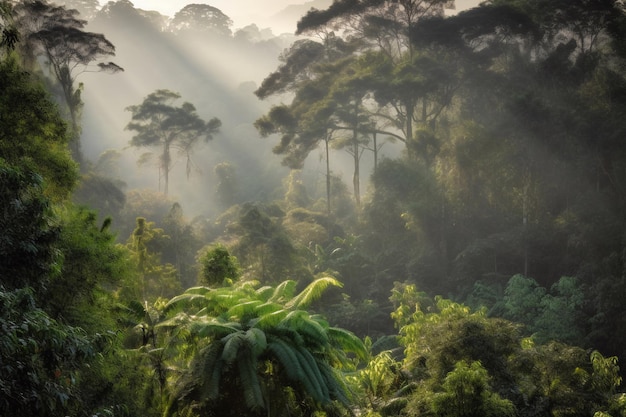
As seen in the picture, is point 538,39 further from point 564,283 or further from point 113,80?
point 113,80

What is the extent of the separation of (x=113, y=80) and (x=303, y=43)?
54338 millimetres

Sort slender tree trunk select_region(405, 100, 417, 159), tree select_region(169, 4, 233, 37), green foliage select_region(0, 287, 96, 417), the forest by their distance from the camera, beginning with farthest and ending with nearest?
tree select_region(169, 4, 233, 37) < slender tree trunk select_region(405, 100, 417, 159) < the forest < green foliage select_region(0, 287, 96, 417)

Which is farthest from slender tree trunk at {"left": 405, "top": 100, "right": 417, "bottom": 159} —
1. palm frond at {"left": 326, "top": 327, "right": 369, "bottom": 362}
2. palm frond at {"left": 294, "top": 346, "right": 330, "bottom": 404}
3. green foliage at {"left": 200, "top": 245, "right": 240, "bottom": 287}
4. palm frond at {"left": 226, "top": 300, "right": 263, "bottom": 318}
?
palm frond at {"left": 294, "top": 346, "right": 330, "bottom": 404}

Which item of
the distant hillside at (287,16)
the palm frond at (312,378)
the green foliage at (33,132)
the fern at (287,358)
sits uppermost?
the distant hillside at (287,16)

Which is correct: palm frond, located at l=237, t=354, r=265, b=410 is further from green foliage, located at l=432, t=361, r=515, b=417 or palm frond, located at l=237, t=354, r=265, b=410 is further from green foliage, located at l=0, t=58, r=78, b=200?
green foliage, located at l=0, t=58, r=78, b=200

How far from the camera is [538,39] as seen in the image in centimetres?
2905

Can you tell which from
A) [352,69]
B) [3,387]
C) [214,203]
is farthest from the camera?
[214,203]

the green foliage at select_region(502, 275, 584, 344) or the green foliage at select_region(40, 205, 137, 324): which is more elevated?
the green foliage at select_region(40, 205, 137, 324)

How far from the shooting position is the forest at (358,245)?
9672 millimetres

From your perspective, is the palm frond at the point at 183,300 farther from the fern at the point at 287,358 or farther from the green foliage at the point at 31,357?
the green foliage at the point at 31,357

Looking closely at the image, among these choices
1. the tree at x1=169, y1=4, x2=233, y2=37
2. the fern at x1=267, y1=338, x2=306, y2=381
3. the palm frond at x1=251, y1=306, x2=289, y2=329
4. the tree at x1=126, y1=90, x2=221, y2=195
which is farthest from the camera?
the tree at x1=169, y1=4, x2=233, y2=37

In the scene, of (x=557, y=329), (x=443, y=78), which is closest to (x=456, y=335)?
(x=557, y=329)

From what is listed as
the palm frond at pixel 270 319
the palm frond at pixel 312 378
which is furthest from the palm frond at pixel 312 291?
the palm frond at pixel 312 378

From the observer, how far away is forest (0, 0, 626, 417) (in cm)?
967
